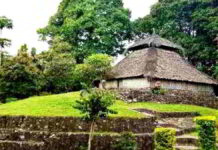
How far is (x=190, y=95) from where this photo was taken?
99.4 feet

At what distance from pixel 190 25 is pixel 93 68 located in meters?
12.3

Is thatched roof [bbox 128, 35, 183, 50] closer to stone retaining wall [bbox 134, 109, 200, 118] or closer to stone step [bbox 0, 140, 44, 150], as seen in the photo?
stone retaining wall [bbox 134, 109, 200, 118]

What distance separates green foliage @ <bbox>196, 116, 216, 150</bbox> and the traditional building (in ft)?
40.6

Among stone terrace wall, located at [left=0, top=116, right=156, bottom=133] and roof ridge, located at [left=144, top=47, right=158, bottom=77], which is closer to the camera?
stone terrace wall, located at [left=0, top=116, right=156, bottom=133]

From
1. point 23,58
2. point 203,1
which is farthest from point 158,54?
point 23,58

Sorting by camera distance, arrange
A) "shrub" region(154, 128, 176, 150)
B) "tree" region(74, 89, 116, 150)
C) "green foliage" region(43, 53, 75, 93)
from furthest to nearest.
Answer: "green foliage" region(43, 53, 75, 93), "tree" region(74, 89, 116, 150), "shrub" region(154, 128, 176, 150)

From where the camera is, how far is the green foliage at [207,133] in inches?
677

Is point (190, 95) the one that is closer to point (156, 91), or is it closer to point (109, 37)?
point (156, 91)

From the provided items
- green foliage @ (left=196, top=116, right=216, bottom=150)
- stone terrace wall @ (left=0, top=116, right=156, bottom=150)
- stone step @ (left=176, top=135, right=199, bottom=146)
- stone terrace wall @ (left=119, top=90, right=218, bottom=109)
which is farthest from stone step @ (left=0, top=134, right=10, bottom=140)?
stone terrace wall @ (left=119, top=90, right=218, bottom=109)

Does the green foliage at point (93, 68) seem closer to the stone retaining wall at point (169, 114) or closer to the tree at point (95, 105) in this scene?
the stone retaining wall at point (169, 114)

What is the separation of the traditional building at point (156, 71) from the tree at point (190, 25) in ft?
8.66

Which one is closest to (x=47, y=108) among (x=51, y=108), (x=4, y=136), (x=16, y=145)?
(x=51, y=108)

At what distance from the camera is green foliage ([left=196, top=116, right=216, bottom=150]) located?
17203 millimetres

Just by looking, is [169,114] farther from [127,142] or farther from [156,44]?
[156,44]
